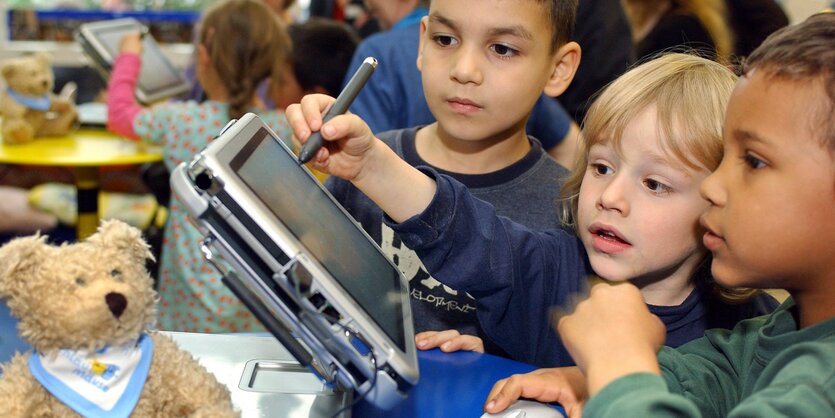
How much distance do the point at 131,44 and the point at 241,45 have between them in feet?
1.41

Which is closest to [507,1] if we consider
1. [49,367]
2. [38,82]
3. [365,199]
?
[365,199]

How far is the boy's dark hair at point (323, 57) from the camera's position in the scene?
2.68 m

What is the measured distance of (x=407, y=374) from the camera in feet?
2.15

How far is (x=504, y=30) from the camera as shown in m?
1.18

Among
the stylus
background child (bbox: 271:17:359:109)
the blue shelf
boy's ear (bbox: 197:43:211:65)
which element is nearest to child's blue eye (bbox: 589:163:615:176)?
the stylus

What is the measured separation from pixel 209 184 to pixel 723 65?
801 millimetres

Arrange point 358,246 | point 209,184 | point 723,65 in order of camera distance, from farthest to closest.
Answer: point 723,65 → point 358,246 → point 209,184

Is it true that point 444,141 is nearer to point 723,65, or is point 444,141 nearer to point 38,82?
point 723,65

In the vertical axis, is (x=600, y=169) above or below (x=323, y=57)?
above

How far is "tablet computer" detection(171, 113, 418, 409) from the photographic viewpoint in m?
0.62

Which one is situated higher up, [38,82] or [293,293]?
[293,293]

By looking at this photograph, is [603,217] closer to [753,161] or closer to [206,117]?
[753,161]

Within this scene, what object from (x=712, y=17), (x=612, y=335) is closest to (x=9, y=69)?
(x=712, y=17)

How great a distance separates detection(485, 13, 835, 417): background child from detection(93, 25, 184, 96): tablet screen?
2.19m
